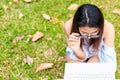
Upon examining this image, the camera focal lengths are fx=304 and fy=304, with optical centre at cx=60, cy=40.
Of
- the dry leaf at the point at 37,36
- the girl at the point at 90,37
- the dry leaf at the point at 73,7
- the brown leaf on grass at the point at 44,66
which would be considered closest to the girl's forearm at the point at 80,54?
the girl at the point at 90,37

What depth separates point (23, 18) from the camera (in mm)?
3201

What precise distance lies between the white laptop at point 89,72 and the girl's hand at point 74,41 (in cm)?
20

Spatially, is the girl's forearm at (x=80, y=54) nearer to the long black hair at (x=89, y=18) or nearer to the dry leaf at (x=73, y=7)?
the long black hair at (x=89, y=18)

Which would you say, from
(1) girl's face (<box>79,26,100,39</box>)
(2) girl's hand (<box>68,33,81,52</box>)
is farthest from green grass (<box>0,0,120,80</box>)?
(1) girl's face (<box>79,26,100,39</box>)

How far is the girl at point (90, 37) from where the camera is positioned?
84.3 inches

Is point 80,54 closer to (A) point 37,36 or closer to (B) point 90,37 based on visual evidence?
(B) point 90,37

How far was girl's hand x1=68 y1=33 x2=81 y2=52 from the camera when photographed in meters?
2.29

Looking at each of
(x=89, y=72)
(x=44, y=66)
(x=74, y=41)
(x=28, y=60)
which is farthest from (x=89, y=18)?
(x=28, y=60)

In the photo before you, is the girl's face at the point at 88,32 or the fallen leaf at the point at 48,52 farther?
the fallen leaf at the point at 48,52

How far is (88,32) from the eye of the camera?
220cm

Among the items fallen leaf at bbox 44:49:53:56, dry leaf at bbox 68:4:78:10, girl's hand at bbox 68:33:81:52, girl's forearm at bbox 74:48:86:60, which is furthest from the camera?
dry leaf at bbox 68:4:78:10

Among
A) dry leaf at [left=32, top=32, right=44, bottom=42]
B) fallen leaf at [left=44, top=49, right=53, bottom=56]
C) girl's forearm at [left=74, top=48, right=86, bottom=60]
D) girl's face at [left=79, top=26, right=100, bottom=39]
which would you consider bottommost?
fallen leaf at [left=44, top=49, right=53, bottom=56]

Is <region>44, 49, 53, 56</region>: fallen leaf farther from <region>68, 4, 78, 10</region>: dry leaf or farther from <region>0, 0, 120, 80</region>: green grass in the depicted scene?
<region>68, 4, 78, 10</region>: dry leaf

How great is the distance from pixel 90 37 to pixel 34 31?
2.95 feet
